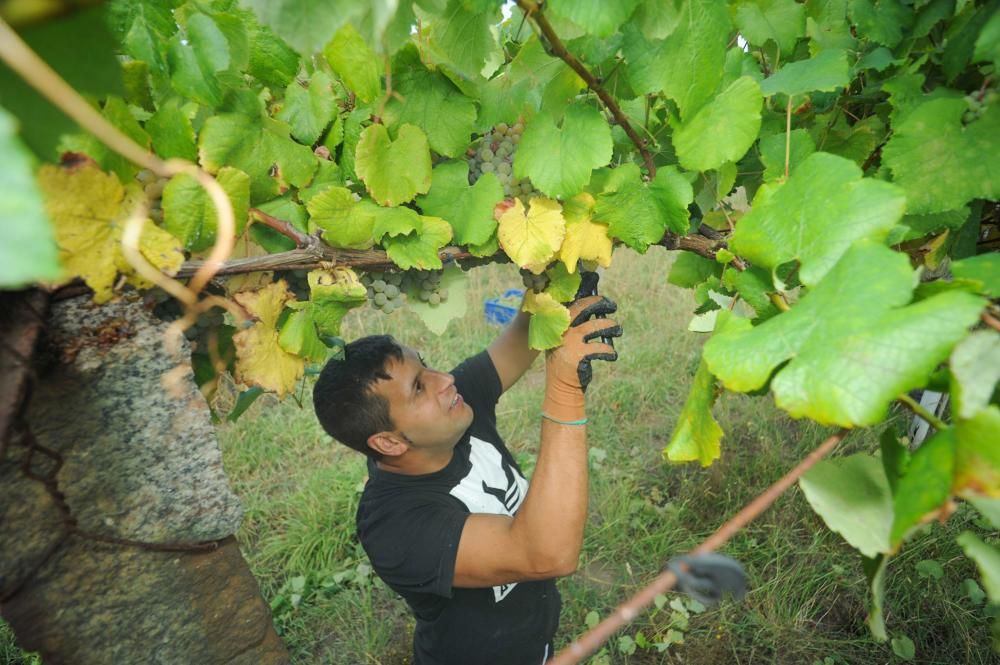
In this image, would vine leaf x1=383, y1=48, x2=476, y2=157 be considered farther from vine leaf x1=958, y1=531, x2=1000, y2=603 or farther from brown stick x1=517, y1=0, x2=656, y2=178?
vine leaf x1=958, y1=531, x2=1000, y2=603

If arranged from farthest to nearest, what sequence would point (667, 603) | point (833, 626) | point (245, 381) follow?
point (667, 603)
point (833, 626)
point (245, 381)

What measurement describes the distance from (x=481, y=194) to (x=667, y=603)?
2452mm

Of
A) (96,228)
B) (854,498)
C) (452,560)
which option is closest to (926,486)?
(854,498)

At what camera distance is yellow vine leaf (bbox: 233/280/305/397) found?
78cm

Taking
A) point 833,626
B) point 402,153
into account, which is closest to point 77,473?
point 402,153

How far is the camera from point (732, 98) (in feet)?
2.48

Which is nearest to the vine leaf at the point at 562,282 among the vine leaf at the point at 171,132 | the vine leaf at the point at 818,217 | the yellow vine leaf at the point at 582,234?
the yellow vine leaf at the point at 582,234

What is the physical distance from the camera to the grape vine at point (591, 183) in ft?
1.46

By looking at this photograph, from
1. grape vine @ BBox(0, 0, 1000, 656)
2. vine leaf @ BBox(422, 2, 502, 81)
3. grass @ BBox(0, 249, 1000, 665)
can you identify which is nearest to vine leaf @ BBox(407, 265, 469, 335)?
grape vine @ BBox(0, 0, 1000, 656)

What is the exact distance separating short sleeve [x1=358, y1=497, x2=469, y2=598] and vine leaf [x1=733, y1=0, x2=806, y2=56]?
125 cm

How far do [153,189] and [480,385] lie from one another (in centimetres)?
146

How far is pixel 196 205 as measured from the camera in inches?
26.7

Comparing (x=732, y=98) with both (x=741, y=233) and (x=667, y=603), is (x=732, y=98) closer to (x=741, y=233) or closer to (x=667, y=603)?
(x=741, y=233)

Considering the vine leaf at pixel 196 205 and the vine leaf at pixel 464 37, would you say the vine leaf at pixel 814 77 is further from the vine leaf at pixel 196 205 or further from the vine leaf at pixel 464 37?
the vine leaf at pixel 196 205
